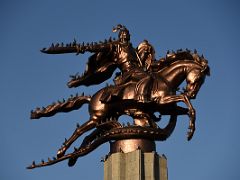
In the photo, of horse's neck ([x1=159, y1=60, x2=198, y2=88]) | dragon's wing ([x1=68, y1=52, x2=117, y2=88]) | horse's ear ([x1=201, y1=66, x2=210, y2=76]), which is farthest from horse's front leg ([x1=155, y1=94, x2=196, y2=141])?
dragon's wing ([x1=68, y1=52, x2=117, y2=88])

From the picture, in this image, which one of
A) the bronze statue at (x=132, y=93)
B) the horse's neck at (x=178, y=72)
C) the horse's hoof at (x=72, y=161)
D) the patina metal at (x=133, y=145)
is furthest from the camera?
the horse's hoof at (x=72, y=161)

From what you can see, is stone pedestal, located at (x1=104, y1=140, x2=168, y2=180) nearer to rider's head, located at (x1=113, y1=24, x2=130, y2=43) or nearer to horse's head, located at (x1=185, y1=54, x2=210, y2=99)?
horse's head, located at (x1=185, y1=54, x2=210, y2=99)

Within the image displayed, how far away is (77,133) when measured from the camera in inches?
607

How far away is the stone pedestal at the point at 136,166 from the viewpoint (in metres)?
14.0

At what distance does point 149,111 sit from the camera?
49.5 feet

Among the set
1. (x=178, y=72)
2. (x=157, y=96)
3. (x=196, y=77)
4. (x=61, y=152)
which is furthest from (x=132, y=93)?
(x=61, y=152)

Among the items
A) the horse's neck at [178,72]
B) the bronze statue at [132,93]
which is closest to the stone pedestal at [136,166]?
the bronze statue at [132,93]

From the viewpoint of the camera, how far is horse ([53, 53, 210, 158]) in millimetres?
14844

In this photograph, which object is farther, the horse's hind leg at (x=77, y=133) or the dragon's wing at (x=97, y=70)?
the dragon's wing at (x=97, y=70)

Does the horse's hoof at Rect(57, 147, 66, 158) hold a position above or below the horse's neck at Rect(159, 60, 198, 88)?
below

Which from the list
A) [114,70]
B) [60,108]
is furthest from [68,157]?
[114,70]

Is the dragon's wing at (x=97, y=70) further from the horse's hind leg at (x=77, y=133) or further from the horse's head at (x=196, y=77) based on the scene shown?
the horse's head at (x=196, y=77)

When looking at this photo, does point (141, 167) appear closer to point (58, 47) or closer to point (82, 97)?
point (82, 97)

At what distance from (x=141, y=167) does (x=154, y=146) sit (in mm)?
946
